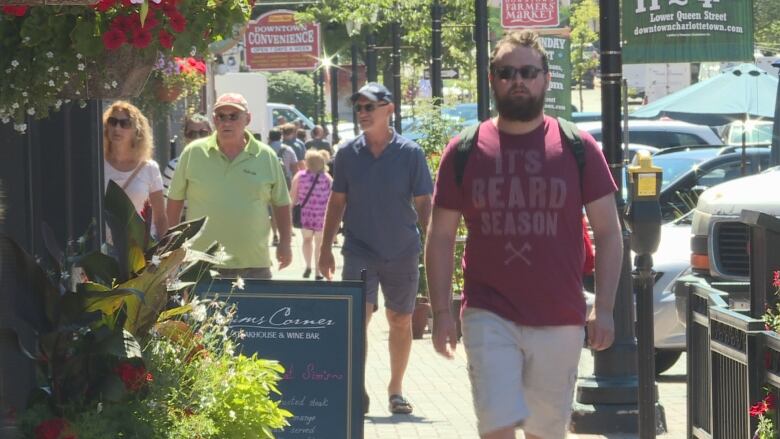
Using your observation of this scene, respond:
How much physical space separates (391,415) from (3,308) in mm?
4501

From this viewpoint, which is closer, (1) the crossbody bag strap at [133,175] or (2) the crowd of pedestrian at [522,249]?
(2) the crowd of pedestrian at [522,249]

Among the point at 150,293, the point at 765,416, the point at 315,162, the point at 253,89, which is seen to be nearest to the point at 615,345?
the point at 765,416

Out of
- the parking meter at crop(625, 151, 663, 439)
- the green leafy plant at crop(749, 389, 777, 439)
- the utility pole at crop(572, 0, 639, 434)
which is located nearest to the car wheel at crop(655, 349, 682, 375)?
the utility pole at crop(572, 0, 639, 434)

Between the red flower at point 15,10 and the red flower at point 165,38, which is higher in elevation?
the red flower at point 15,10

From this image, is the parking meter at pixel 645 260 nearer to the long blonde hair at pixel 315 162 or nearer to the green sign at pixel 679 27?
the green sign at pixel 679 27

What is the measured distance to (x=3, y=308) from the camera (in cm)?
472

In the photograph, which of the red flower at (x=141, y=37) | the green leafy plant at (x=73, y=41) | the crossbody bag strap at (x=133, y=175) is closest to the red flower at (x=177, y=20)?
the green leafy plant at (x=73, y=41)

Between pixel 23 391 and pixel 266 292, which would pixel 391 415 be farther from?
pixel 23 391

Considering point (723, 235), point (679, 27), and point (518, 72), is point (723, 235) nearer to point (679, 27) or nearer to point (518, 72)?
point (679, 27)

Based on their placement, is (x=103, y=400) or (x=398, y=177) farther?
(x=398, y=177)

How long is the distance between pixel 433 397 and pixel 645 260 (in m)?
2.54

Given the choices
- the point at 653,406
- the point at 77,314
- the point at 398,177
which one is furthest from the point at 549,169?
the point at 398,177

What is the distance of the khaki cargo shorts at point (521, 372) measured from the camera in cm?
540

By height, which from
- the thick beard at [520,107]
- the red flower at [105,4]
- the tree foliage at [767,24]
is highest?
the tree foliage at [767,24]
